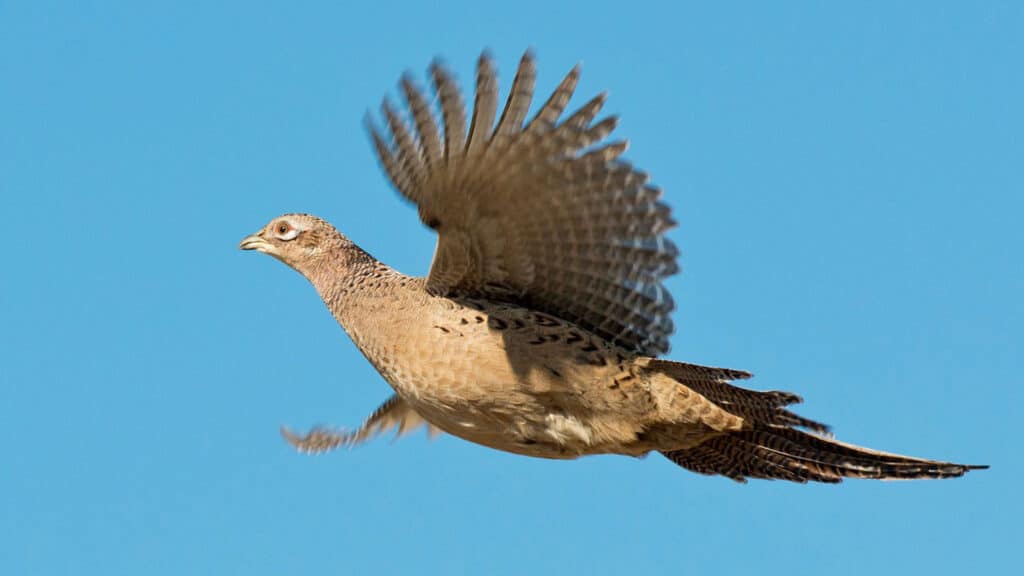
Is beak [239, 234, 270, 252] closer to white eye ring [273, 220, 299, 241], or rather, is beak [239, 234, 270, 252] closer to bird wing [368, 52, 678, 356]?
white eye ring [273, 220, 299, 241]

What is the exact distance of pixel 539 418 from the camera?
1038 cm

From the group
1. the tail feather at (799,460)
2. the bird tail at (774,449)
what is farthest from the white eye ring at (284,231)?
the tail feather at (799,460)

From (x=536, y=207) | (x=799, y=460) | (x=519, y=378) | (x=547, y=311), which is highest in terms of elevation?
(x=536, y=207)

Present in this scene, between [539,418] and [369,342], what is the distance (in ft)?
4.62

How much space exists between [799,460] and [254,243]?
4.72m

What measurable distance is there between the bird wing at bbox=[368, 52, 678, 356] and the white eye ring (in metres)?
1.80

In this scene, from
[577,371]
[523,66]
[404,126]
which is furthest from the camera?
[577,371]

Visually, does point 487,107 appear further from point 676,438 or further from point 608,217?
point 676,438

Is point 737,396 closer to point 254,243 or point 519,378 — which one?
point 519,378

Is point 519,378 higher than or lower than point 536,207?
lower

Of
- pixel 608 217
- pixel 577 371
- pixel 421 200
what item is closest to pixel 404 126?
pixel 421 200

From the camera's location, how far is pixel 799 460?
10.9 meters

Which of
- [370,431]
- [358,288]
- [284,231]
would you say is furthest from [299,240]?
[370,431]

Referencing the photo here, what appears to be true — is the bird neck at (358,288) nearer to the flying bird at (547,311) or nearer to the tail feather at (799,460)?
the flying bird at (547,311)
